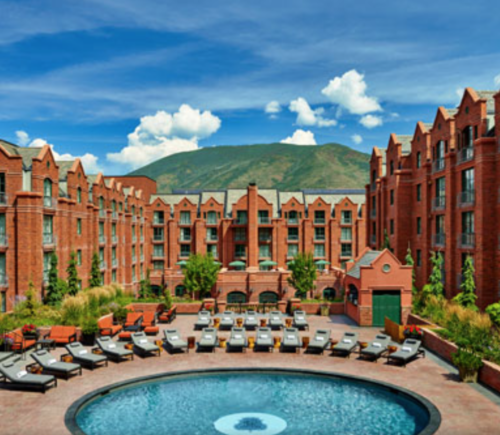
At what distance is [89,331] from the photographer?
24031 mm

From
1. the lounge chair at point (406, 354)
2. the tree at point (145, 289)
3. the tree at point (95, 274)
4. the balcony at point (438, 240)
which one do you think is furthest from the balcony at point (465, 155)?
the tree at point (145, 289)

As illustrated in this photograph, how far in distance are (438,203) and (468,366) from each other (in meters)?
21.1

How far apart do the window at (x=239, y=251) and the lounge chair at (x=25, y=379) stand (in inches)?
1611

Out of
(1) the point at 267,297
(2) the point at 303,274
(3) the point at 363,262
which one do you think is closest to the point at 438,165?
(3) the point at 363,262

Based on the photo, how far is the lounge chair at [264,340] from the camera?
75.1ft

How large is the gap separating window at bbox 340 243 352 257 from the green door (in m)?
28.2

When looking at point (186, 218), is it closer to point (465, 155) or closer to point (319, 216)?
point (319, 216)

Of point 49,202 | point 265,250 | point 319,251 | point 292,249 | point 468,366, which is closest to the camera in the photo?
point 468,366

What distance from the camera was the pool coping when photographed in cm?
1370

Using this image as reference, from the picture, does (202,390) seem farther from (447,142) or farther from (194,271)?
(447,142)

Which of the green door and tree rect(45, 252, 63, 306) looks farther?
tree rect(45, 252, 63, 306)

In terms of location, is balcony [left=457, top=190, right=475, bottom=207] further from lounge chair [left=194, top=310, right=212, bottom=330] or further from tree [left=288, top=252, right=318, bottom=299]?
lounge chair [left=194, top=310, right=212, bottom=330]

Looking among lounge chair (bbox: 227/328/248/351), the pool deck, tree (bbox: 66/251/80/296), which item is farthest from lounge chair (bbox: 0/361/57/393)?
tree (bbox: 66/251/80/296)

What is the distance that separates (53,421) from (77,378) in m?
4.71
